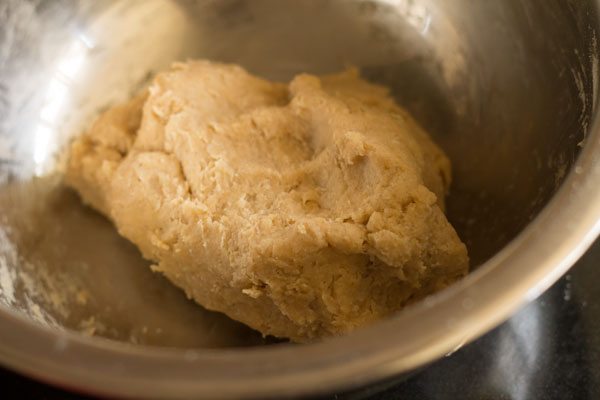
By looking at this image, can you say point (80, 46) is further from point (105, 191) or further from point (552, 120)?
point (552, 120)

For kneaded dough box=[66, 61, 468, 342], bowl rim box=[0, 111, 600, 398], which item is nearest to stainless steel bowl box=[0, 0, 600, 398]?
bowl rim box=[0, 111, 600, 398]

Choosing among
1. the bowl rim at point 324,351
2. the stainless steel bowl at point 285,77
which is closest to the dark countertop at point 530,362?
the stainless steel bowl at point 285,77

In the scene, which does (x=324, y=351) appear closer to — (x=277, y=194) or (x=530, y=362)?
(x=277, y=194)

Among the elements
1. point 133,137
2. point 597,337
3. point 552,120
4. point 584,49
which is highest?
point 584,49

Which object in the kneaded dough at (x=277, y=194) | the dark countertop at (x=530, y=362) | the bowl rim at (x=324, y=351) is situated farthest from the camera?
the dark countertop at (x=530, y=362)

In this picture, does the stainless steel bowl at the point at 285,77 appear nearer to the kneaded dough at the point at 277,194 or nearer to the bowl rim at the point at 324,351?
the bowl rim at the point at 324,351

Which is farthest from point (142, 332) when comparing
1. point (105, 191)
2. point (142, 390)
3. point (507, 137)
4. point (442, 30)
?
point (442, 30)
